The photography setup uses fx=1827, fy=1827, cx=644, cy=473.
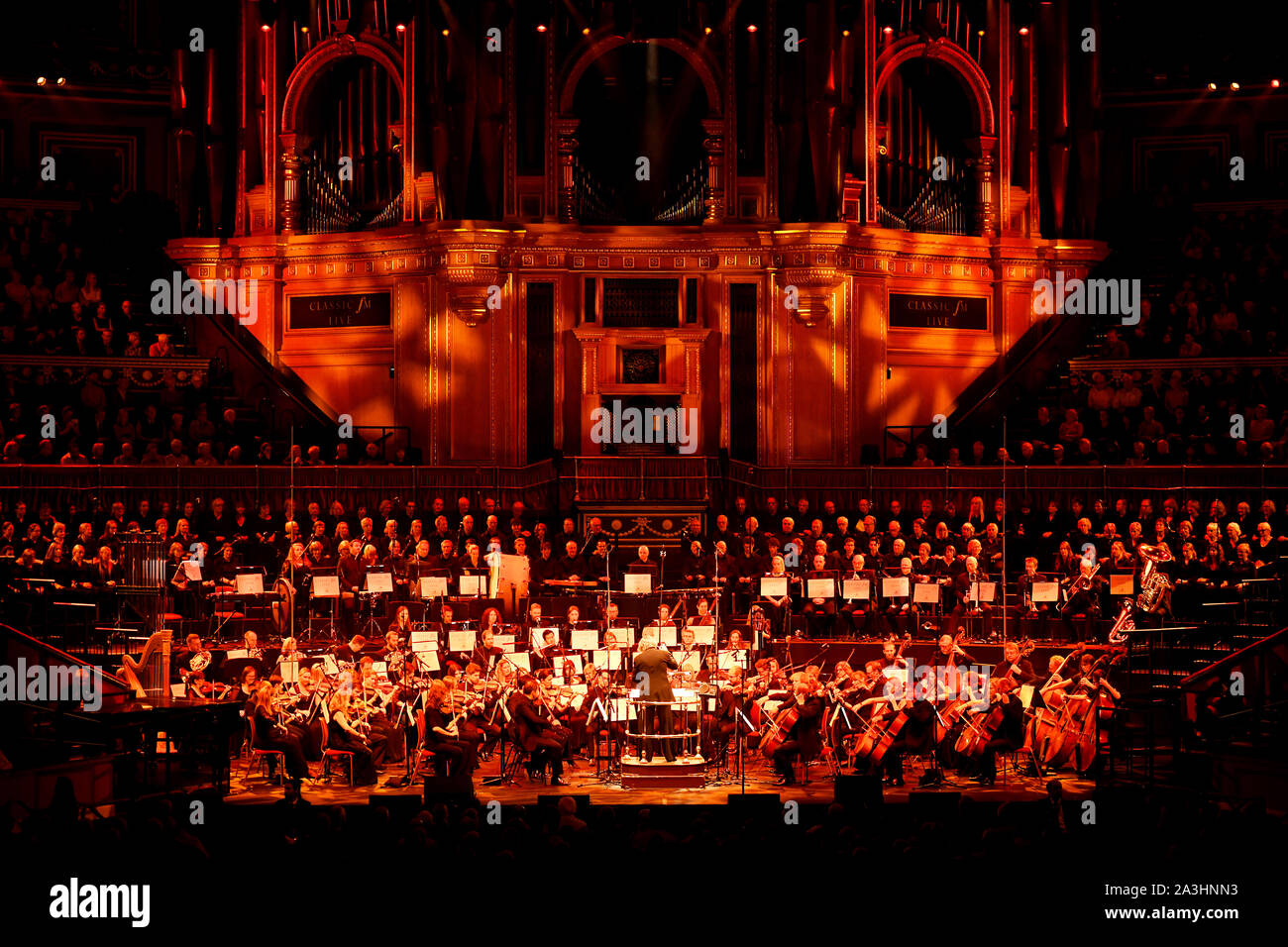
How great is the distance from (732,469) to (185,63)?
1138 cm

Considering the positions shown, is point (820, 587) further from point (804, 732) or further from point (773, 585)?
point (804, 732)

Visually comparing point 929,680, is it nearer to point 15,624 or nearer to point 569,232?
point 15,624

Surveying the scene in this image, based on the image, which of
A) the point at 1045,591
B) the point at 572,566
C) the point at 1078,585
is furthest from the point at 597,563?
the point at 1078,585

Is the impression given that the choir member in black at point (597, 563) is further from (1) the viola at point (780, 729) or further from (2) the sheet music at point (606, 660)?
(1) the viola at point (780, 729)

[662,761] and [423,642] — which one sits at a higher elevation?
[423,642]

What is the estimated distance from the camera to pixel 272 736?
59.3 ft

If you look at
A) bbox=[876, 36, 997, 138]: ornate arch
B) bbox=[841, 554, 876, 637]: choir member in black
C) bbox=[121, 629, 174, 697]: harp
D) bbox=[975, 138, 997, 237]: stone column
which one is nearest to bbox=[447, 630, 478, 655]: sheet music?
bbox=[121, 629, 174, 697]: harp

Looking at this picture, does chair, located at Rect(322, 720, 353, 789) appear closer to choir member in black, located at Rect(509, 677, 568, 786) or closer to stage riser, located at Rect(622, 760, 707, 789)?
→ choir member in black, located at Rect(509, 677, 568, 786)

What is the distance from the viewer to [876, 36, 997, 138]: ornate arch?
2942cm

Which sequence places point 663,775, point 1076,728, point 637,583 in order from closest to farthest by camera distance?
point 663,775, point 1076,728, point 637,583

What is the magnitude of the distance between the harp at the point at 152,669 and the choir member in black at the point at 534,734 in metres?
3.48

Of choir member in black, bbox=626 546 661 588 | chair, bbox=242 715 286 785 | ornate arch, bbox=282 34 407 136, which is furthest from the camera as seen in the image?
ornate arch, bbox=282 34 407 136

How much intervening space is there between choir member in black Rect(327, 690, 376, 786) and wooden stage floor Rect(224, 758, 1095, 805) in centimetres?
16

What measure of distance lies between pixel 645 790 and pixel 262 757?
4.39m
